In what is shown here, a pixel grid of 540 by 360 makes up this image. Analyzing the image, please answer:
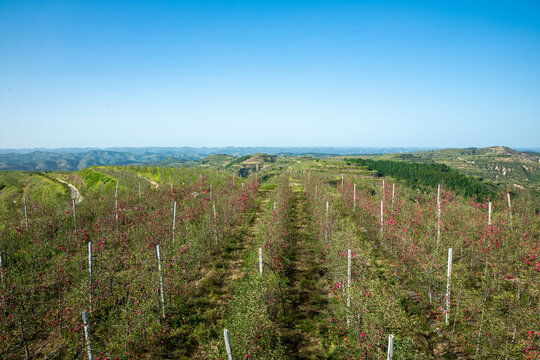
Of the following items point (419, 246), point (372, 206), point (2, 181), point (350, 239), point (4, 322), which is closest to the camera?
point (4, 322)

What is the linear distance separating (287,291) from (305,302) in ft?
3.13

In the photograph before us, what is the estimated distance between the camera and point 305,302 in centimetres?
1045

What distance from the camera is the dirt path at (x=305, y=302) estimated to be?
26.7ft

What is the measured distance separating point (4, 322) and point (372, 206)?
1905 centimetres

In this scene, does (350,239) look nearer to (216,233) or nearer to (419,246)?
(419,246)

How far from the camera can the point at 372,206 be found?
17797 millimetres

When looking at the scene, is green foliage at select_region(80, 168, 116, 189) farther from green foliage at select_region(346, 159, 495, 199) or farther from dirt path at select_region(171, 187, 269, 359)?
green foliage at select_region(346, 159, 495, 199)

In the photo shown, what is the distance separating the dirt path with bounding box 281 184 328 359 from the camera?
26.7 ft

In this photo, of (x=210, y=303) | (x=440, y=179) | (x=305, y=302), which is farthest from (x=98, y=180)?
(x=440, y=179)

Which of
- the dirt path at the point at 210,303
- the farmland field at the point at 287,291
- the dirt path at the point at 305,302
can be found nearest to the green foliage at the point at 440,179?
the farmland field at the point at 287,291

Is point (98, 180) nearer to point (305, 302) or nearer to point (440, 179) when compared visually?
point (305, 302)

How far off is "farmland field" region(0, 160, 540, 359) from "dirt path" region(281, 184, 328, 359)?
0.06 metres

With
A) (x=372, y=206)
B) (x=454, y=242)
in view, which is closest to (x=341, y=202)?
(x=372, y=206)

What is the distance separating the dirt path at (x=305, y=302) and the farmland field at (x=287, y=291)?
0.18ft
